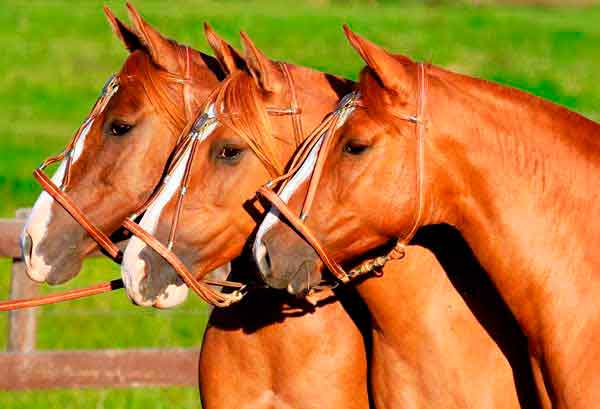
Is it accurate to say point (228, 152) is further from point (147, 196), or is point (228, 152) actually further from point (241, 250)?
point (147, 196)

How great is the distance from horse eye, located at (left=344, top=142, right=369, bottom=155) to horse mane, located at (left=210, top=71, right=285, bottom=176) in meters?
0.50

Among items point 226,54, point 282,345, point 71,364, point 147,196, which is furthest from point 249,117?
point 71,364

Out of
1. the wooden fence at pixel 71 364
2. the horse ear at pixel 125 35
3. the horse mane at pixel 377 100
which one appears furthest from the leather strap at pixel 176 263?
the wooden fence at pixel 71 364

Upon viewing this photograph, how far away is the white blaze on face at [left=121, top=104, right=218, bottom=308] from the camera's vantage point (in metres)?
4.50

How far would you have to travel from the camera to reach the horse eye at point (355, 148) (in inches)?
169

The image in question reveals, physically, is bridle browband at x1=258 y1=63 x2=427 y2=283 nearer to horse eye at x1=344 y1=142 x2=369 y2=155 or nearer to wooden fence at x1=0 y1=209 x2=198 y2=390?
horse eye at x1=344 y1=142 x2=369 y2=155

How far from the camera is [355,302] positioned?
504 cm

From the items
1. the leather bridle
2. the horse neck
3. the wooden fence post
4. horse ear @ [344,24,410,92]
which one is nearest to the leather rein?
the leather bridle

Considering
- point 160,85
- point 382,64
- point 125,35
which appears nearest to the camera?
point 382,64

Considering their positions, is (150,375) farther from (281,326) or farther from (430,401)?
(430,401)

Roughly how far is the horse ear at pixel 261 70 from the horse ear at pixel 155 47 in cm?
48

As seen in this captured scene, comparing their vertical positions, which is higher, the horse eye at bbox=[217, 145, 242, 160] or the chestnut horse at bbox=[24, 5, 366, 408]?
the horse eye at bbox=[217, 145, 242, 160]

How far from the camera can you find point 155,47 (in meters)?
5.13

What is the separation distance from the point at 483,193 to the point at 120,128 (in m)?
1.67
